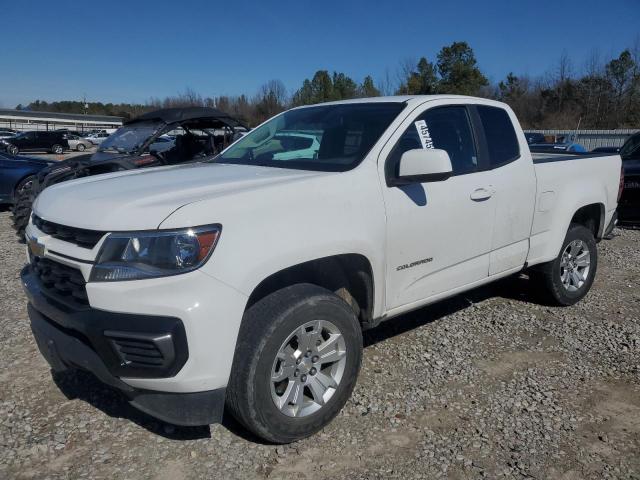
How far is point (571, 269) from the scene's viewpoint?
16.7ft

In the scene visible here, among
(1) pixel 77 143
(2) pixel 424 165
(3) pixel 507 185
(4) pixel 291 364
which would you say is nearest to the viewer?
(4) pixel 291 364

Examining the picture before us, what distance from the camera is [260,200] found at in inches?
104

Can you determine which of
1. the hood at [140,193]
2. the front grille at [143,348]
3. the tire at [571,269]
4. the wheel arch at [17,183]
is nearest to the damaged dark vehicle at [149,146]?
the wheel arch at [17,183]

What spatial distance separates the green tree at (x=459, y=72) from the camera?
161 feet

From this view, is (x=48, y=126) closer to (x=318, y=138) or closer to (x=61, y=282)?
(x=318, y=138)

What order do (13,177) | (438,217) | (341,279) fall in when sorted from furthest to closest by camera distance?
(13,177), (438,217), (341,279)

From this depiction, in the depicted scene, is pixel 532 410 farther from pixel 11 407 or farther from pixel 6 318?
pixel 6 318

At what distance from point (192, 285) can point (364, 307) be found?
1.28 m

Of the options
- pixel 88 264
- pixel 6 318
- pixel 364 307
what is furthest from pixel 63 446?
pixel 6 318

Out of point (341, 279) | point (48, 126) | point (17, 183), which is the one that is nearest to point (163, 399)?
point (341, 279)

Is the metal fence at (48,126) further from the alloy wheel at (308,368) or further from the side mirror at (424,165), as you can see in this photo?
the alloy wheel at (308,368)

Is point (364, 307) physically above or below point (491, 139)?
below

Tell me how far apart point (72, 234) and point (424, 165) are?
1910 millimetres

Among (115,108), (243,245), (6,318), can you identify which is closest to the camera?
(243,245)
